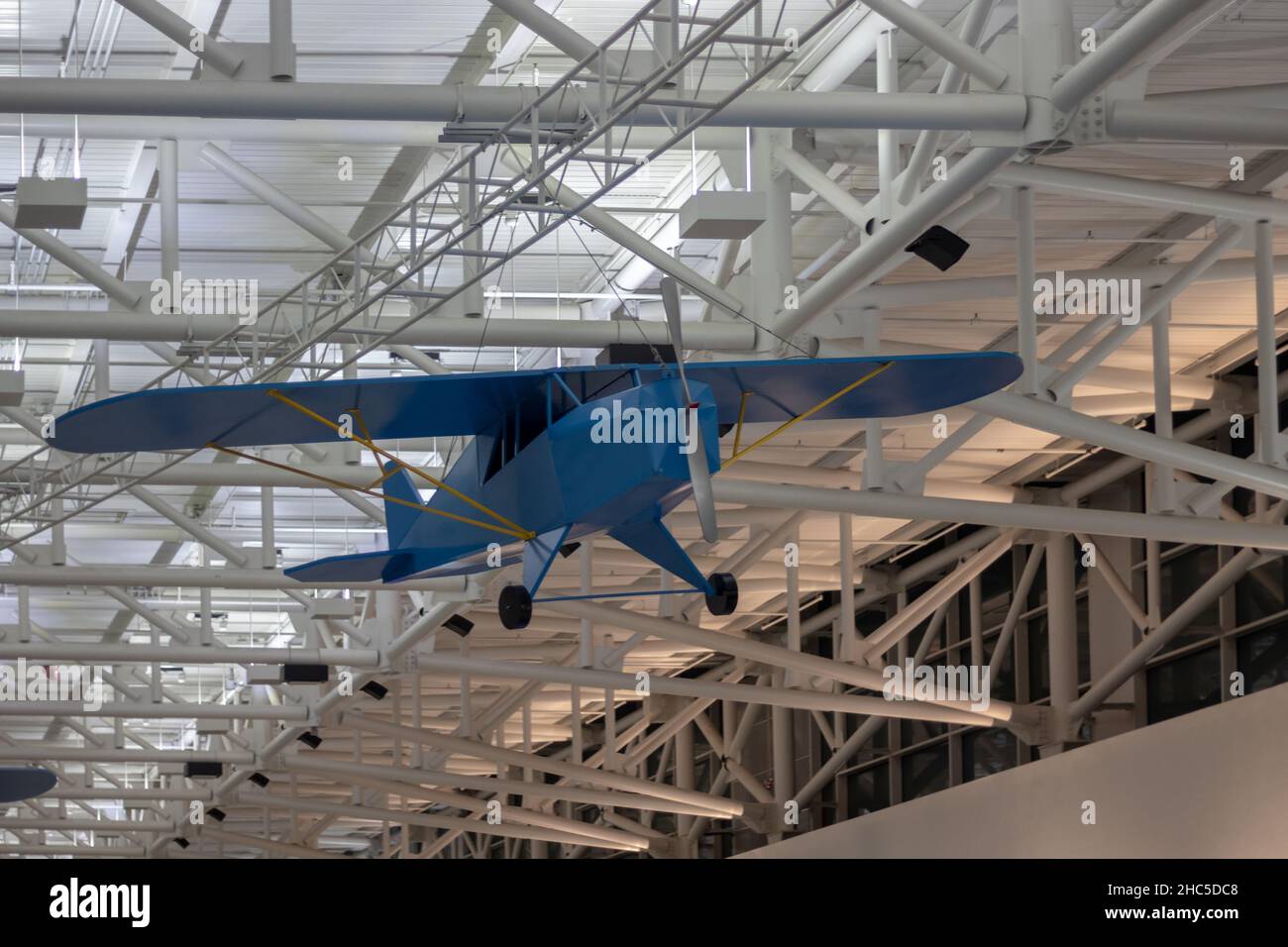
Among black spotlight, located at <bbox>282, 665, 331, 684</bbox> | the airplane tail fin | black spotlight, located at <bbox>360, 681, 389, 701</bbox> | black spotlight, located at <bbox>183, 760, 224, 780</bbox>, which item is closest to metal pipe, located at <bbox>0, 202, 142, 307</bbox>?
the airplane tail fin

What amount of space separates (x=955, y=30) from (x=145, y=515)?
19572mm

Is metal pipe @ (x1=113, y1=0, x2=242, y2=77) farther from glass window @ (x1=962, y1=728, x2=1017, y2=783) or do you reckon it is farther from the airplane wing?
glass window @ (x1=962, y1=728, x2=1017, y2=783)

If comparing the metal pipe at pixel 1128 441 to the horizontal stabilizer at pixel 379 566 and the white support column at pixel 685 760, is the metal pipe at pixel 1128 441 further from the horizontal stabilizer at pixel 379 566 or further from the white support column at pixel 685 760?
the white support column at pixel 685 760

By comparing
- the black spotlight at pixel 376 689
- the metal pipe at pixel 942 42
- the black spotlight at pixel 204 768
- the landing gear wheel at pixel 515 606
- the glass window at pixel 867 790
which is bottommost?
the glass window at pixel 867 790

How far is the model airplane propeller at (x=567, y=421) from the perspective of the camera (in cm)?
1262

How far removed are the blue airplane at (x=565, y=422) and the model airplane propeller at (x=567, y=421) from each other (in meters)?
0.01

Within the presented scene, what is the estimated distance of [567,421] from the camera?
13.4 m

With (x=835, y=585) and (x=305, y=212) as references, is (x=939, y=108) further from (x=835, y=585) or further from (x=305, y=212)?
(x=835, y=585)

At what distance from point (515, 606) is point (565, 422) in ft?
4.27

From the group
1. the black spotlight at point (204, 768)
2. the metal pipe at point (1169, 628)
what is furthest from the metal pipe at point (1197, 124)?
the black spotlight at point (204, 768)

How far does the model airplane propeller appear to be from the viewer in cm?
1262

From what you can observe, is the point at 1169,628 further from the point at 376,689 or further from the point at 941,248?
the point at 376,689

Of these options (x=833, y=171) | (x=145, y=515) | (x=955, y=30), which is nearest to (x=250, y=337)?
(x=833, y=171)

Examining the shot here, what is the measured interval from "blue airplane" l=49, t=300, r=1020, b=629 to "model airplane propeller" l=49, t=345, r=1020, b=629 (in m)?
0.01
